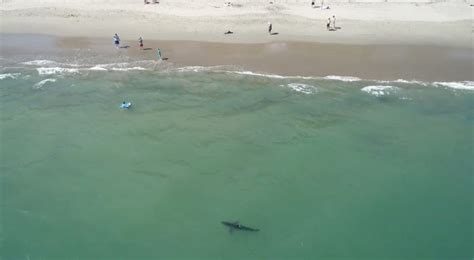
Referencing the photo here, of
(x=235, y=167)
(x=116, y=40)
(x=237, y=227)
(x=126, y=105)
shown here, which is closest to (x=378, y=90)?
(x=235, y=167)

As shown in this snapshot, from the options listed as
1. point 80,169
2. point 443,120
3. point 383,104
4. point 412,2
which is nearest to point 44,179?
point 80,169

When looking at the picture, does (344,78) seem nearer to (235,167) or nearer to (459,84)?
(459,84)

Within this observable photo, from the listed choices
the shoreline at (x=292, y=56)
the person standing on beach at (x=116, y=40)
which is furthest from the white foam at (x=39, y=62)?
the person standing on beach at (x=116, y=40)

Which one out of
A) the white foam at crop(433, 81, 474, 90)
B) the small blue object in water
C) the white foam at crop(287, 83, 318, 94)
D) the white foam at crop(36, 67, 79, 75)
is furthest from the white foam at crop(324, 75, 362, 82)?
the white foam at crop(36, 67, 79, 75)

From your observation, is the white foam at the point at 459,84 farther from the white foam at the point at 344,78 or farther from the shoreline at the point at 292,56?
the white foam at the point at 344,78

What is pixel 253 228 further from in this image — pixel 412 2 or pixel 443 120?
pixel 412 2

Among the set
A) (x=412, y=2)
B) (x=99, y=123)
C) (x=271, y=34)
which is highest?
(x=412, y=2)
